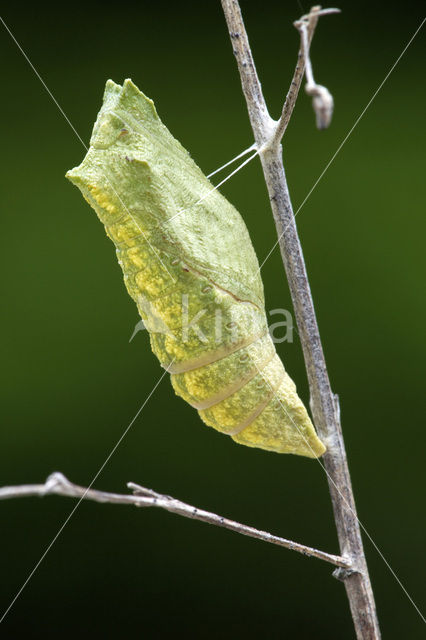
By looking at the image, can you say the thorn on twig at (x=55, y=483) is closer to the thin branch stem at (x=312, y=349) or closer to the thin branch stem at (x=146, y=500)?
the thin branch stem at (x=146, y=500)

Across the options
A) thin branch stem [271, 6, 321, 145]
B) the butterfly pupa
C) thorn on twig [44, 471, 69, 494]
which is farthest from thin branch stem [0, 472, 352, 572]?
thin branch stem [271, 6, 321, 145]

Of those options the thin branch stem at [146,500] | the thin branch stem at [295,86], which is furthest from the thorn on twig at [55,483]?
the thin branch stem at [295,86]

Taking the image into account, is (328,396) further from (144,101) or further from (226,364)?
(144,101)

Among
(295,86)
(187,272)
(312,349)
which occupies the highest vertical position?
(295,86)

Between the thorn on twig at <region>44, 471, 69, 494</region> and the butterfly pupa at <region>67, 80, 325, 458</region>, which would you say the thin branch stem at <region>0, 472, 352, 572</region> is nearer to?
the thorn on twig at <region>44, 471, 69, 494</region>

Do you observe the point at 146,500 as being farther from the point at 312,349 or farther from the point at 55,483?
the point at 312,349

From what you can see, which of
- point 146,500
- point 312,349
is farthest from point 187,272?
point 146,500
